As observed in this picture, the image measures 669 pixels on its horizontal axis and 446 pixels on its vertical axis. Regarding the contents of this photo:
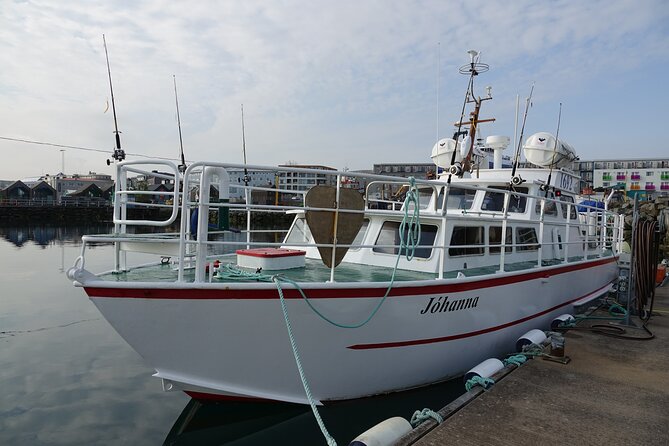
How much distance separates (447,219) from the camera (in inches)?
237

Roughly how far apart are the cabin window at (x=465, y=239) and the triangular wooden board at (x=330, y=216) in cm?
209

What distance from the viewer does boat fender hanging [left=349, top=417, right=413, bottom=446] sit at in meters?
3.77

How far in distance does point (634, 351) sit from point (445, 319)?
130 inches

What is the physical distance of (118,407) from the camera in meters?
5.83

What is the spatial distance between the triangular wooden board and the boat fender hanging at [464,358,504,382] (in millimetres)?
2312

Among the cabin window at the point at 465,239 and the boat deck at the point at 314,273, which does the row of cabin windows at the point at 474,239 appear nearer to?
the cabin window at the point at 465,239

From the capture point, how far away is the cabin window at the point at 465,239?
6.53 metres

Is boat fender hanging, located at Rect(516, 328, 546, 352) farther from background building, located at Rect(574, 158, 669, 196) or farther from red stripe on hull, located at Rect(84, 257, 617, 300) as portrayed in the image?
background building, located at Rect(574, 158, 669, 196)

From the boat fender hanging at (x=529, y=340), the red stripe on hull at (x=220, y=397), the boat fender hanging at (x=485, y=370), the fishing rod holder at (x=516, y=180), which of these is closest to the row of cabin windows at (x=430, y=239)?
the fishing rod holder at (x=516, y=180)

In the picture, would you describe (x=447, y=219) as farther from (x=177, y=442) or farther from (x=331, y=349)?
(x=177, y=442)

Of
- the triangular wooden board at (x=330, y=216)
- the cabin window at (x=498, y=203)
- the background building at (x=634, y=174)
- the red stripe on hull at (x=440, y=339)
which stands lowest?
the red stripe on hull at (x=440, y=339)

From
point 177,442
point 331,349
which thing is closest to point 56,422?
point 177,442

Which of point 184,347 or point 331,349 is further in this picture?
point 331,349

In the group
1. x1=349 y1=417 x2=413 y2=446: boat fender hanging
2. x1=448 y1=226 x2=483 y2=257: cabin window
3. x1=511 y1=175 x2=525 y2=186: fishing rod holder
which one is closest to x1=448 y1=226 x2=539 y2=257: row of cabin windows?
x1=448 y1=226 x2=483 y2=257: cabin window
